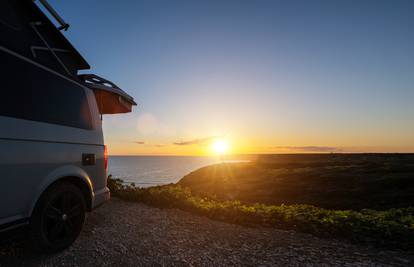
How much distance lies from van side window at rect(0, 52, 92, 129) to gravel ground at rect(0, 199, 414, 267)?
6.15ft

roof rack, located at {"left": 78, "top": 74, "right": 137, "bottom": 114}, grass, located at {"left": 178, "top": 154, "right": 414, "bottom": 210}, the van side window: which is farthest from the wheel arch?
grass, located at {"left": 178, "top": 154, "right": 414, "bottom": 210}

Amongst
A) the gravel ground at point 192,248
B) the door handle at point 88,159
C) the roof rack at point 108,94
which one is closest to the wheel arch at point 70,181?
the door handle at point 88,159

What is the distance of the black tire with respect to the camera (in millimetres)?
3246

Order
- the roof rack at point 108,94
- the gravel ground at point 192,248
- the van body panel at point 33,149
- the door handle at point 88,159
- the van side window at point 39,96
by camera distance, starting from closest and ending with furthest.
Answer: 1. the van body panel at point 33,149
2. the van side window at point 39,96
3. the gravel ground at point 192,248
4. the door handle at point 88,159
5. the roof rack at point 108,94

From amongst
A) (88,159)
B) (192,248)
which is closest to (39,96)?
(88,159)

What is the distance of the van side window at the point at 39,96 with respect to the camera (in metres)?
2.88

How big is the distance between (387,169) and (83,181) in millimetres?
36694

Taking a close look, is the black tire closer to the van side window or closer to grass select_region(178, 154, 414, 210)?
the van side window

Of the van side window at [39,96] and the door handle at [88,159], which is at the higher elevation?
the van side window at [39,96]

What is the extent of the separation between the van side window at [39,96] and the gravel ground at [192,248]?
1.88 metres

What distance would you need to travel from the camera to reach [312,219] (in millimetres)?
5734

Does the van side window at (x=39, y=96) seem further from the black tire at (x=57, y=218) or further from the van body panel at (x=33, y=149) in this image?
the black tire at (x=57, y=218)

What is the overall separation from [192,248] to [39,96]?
313cm

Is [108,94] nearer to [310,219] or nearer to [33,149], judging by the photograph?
[33,149]
